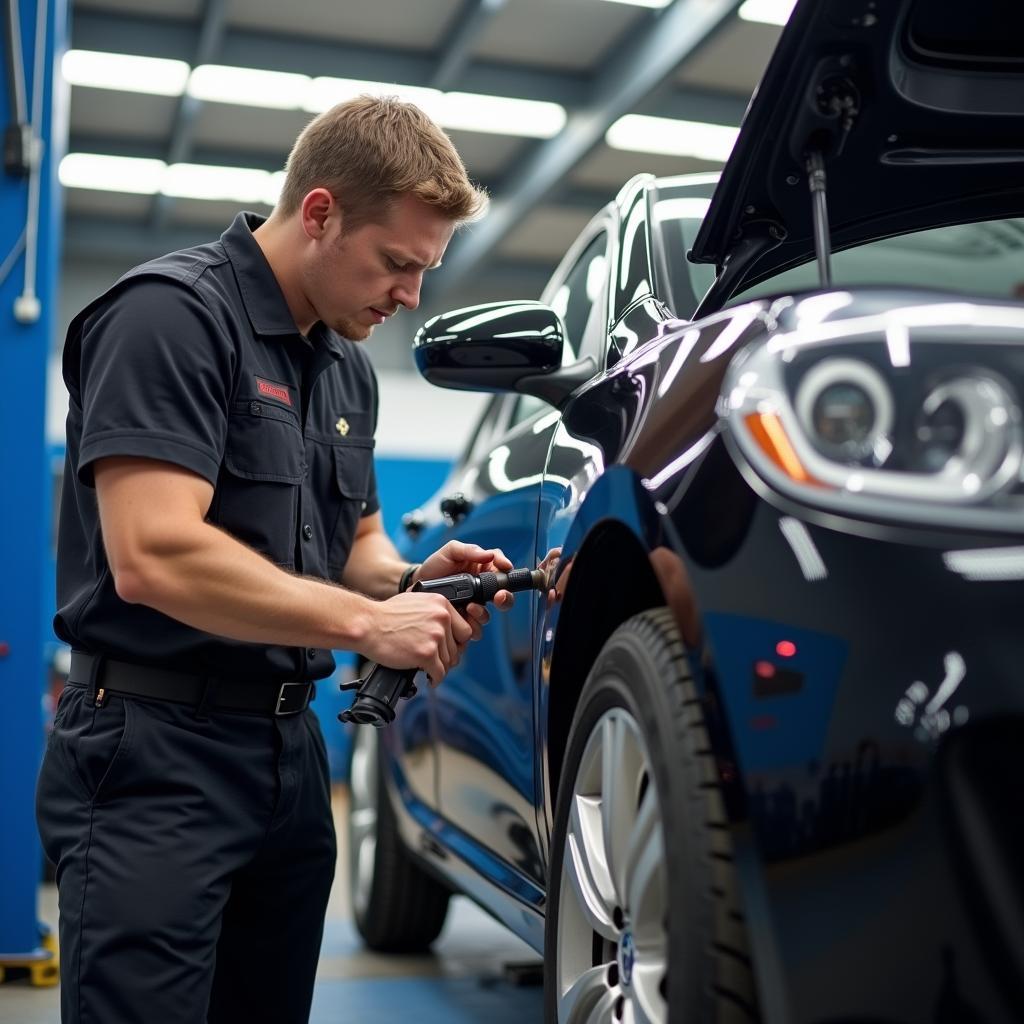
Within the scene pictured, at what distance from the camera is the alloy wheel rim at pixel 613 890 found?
1.23 m

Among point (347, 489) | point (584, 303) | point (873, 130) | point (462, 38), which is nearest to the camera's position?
point (873, 130)

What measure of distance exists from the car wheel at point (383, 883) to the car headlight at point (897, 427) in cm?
227

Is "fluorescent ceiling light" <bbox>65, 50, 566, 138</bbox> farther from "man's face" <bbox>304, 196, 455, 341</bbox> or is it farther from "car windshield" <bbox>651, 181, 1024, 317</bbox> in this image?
"man's face" <bbox>304, 196, 455, 341</bbox>

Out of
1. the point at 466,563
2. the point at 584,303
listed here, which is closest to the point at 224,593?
the point at 466,563

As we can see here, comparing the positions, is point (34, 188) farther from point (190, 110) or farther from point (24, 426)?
point (190, 110)

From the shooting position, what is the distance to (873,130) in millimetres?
1511

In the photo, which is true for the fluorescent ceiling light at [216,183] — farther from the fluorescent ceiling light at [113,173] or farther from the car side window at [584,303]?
the car side window at [584,303]

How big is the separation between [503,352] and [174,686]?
652mm

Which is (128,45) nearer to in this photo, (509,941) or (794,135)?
(509,941)

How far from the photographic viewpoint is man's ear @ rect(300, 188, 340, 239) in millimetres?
1760

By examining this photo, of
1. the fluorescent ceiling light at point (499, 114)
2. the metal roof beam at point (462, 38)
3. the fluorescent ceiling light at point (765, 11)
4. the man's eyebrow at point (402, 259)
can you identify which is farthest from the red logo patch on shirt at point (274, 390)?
the fluorescent ceiling light at point (499, 114)

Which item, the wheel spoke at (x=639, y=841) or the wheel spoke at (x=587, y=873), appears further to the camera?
the wheel spoke at (x=587, y=873)

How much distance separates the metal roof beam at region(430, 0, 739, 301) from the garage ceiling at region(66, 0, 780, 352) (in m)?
0.01

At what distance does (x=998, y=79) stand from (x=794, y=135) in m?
0.36
